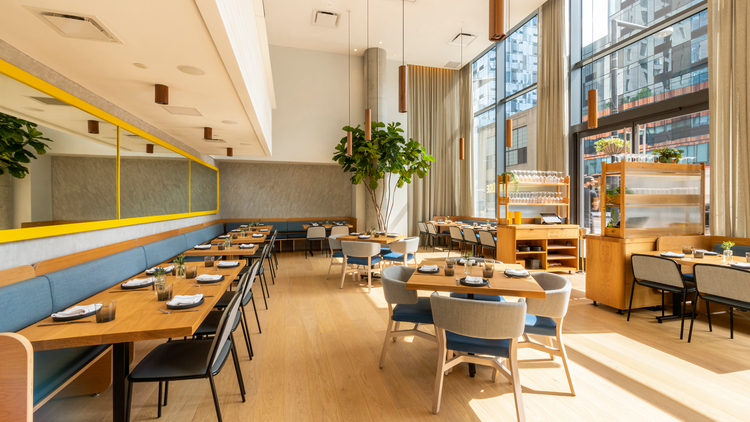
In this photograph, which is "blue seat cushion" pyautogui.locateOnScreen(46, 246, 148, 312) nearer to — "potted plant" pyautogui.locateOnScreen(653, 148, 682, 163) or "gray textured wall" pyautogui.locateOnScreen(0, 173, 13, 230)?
"gray textured wall" pyautogui.locateOnScreen(0, 173, 13, 230)

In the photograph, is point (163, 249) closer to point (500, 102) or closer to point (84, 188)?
point (84, 188)

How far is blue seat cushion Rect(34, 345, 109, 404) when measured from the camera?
1.80 m

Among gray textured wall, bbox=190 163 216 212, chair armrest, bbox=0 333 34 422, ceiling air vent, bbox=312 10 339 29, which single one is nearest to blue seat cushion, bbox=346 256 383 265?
gray textured wall, bbox=190 163 216 212

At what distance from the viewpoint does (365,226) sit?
30.2 ft

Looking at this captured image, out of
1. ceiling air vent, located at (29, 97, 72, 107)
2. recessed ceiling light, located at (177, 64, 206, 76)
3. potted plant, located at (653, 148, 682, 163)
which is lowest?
potted plant, located at (653, 148, 682, 163)

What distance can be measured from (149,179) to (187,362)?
3647mm

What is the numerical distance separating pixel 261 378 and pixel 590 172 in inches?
280

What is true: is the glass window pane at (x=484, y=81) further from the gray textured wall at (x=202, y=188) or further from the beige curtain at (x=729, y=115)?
the gray textured wall at (x=202, y=188)

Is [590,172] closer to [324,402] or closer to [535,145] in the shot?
[535,145]

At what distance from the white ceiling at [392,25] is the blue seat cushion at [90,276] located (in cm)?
618

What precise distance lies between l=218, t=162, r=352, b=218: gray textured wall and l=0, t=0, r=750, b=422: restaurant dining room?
0.75ft

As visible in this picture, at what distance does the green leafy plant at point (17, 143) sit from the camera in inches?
87.9

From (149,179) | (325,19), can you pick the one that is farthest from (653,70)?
(149,179)

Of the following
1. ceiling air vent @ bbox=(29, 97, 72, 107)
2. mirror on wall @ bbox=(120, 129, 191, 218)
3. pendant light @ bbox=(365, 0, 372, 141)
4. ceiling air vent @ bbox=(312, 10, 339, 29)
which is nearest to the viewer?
ceiling air vent @ bbox=(29, 97, 72, 107)
